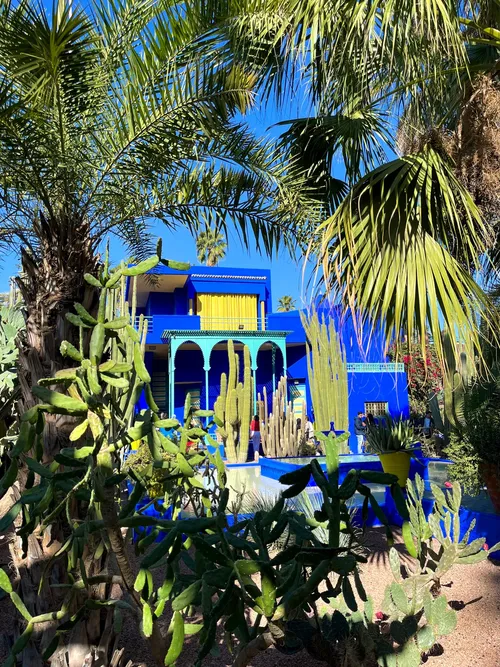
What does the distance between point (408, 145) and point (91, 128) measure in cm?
307

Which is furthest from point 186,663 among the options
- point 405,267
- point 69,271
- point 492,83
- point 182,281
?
point 182,281

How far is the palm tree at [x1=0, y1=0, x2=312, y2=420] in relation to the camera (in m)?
3.09

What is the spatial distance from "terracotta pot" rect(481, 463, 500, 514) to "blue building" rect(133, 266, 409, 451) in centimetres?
1320

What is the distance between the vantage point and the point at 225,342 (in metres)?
21.3

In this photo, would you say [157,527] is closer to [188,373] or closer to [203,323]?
[203,323]

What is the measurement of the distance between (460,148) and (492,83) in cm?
67

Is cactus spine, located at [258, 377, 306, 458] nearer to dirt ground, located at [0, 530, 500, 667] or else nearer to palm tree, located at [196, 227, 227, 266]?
dirt ground, located at [0, 530, 500, 667]

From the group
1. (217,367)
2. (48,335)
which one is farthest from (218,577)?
(217,367)

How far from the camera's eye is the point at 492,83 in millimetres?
4938

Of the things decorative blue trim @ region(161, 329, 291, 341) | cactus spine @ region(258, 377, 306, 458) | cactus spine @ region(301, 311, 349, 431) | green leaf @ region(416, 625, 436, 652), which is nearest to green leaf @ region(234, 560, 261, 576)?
green leaf @ region(416, 625, 436, 652)

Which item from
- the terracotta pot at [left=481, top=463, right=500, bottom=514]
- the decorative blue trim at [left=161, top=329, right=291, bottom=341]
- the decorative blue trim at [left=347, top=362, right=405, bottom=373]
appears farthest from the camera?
the decorative blue trim at [left=347, top=362, right=405, bottom=373]

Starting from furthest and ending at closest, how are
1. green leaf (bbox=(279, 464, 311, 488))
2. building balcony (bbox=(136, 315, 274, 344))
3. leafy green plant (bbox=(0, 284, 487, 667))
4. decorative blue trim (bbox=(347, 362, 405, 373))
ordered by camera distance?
building balcony (bbox=(136, 315, 274, 344)), decorative blue trim (bbox=(347, 362, 405, 373)), green leaf (bbox=(279, 464, 311, 488)), leafy green plant (bbox=(0, 284, 487, 667))

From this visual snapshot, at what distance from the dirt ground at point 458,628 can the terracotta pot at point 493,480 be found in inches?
30.5

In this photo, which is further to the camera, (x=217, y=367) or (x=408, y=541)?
(x=217, y=367)
